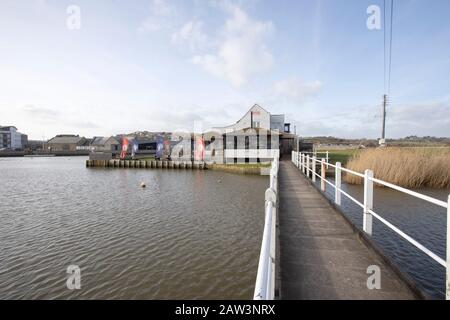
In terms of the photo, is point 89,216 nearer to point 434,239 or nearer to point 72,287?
point 72,287

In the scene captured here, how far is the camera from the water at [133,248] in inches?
216

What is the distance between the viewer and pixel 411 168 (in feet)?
50.1

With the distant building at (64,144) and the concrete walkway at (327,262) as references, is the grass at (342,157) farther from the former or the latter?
the distant building at (64,144)

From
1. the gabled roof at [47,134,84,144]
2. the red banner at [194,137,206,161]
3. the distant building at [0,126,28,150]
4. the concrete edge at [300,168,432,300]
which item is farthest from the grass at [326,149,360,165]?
the distant building at [0,126,28,150]

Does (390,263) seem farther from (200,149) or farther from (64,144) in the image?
(64,144)

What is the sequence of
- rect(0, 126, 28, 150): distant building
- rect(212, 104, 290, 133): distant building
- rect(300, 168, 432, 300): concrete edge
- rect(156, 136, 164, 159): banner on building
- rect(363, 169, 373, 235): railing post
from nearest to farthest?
1. rect(300, 168, 432, 300): concrete edge
2. rect(363, 169, 373, 235): railing post
3. rect(156, 136, 164, 159): banner on building
4. rect(212, 104, 290, 133): distant building
5. rect(0, 126, 28, 150): distant building

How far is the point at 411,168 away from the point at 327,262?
15.0m

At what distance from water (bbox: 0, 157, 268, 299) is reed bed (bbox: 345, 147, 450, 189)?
8.14m

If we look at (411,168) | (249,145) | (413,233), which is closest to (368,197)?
(413,233)

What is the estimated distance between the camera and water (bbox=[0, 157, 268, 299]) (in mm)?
A: 5492

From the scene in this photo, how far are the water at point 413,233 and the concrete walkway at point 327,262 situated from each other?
285mm

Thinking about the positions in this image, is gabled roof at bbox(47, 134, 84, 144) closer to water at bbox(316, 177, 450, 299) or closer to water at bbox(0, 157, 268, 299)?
water at bbox(0, 157, 268, 299)

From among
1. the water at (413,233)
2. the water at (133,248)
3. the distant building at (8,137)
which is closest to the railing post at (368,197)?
the water at (413,233)
